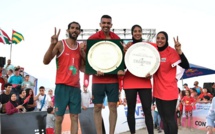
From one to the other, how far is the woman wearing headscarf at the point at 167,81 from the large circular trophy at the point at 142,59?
0.12 m

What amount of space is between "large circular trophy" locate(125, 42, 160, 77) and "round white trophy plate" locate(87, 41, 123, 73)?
16 cm

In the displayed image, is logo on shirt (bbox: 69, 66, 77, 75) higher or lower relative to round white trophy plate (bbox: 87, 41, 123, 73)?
lower

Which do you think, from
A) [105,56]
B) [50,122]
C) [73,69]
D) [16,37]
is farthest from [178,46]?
[16,37]

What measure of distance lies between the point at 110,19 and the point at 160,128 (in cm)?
648

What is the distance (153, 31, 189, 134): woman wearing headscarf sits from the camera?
13.1 feet

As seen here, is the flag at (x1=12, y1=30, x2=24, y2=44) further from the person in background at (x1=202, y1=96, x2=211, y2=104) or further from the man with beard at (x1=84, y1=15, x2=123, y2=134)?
the man with beard at (x1=84, y1=15, x2=123, y2=134)

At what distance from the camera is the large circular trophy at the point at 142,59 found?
13.4ft

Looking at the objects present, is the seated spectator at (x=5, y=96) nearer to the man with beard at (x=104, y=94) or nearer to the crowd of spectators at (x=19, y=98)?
the crowd of spectators at (x=19, y=98)

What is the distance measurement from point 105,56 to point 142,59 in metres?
0.57

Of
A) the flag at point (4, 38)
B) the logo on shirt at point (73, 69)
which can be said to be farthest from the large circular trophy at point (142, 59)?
the flag at point (4, 38)

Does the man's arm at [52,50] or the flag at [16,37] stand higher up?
the flag at [16,37]

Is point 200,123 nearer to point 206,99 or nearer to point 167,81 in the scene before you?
point 206,99

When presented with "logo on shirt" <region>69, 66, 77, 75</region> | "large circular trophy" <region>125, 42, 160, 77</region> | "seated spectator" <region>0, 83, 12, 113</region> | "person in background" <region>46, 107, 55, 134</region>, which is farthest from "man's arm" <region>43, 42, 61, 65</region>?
"seated spectator" <region>0, 83, 12, 113</region>

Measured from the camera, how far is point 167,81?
13.3 ft
